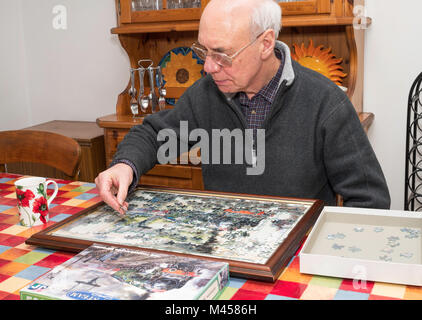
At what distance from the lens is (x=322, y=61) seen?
2648 mm

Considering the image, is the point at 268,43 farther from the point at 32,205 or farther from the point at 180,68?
the point at 180,68

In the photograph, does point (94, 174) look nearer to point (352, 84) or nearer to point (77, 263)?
point (352, 84)

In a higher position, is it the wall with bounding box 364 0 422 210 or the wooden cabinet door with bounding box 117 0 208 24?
the wooden cabinet door with bounding box 117 0 208 24

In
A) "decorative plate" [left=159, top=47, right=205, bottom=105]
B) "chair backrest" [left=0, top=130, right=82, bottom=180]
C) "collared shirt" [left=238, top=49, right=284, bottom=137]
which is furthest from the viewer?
"decorative plate" [left=159, top=47, right=205, bottom=105]

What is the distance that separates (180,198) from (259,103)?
19.3 inches

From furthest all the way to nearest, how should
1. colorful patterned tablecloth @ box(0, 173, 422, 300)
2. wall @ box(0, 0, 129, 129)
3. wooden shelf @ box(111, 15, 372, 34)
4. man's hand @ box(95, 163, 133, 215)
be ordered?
wall @ box(0, 0, 129, 129) → wooden shelf @ box(111, 15, 372, 34) → man's hand @ box(95, 163, 133, 215) → colorful patterned tablecloth @ box(0, 173, 422, 300)

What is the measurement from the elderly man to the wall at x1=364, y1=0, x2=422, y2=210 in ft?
3.97

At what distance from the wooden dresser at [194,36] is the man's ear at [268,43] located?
0.94 m

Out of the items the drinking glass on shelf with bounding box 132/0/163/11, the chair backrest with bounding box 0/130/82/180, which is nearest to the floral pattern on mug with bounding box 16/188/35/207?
the chair backrest with bounding box 0/130/82/180

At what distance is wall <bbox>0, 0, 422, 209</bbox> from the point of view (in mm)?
2568

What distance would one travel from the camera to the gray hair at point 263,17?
56.5 inches

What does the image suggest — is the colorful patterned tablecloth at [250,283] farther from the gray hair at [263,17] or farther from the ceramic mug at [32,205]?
the gray hair at [263,17]

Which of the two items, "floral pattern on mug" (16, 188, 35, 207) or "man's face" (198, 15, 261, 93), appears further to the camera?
"man's face" (198, 15, 261, 93)

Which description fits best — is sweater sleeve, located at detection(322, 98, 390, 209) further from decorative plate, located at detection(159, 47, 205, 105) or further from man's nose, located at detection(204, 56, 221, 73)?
decorative plate, located at detection(159, 47, 205, 105)
